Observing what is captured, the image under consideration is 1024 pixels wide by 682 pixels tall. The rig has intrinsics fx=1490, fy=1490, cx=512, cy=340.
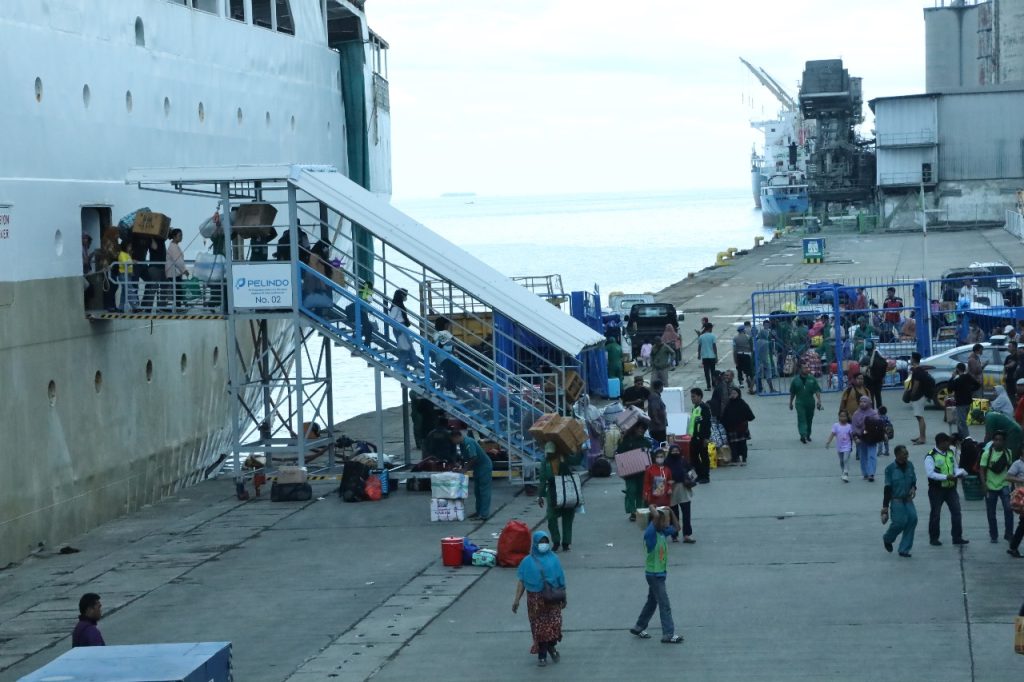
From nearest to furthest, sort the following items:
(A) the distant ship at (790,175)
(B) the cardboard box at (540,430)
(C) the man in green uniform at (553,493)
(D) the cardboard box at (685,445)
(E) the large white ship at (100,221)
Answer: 1. (C) the man in green uniform at (553,493)
2. (B) the cardboard box at (540,430)
3. (E) the large white ship at (100,221)
4. (D) the cardboard box at (685,445)
5. (A) the distant ship at (790,175)

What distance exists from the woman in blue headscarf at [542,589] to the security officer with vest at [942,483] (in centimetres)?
523

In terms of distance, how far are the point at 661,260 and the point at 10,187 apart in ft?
415

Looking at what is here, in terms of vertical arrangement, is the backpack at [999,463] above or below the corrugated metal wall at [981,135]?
below

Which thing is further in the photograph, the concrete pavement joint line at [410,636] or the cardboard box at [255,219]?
the cardboard box at [255,219]

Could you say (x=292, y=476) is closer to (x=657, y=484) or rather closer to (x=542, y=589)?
(x=657, y=484)

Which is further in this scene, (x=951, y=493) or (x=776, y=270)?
(x=776, y=270)

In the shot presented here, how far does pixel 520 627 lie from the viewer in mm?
14164

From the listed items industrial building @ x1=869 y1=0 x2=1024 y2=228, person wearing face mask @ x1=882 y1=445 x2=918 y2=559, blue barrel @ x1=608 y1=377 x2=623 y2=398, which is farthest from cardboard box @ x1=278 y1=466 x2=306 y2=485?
industrial building @ x1=869 y1=0 x2=1024 y2=228

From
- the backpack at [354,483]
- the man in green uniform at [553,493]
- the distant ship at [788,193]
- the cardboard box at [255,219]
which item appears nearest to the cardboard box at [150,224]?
the cardboard box at [255,219]

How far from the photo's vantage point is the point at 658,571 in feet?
42.7

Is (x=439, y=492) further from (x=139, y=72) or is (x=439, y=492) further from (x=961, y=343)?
(x=961, y=343)

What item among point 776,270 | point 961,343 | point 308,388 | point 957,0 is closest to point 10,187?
point 961,343

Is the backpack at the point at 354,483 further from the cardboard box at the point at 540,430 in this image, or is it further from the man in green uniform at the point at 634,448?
the cardboard box at the point at 540,430

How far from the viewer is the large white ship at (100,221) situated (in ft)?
64.2
